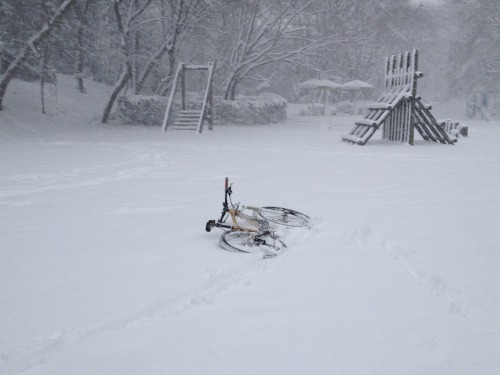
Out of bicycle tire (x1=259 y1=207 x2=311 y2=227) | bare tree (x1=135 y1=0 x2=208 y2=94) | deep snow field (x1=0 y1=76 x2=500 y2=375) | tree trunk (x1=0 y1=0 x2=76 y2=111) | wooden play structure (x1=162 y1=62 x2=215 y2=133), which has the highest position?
bare tree (x1=135 y1=0 x2=208 y2=94)

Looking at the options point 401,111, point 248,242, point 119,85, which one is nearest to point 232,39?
point 119,85

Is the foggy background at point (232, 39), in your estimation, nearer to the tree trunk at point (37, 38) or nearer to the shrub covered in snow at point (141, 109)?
the tree trunk at point (37, 38)

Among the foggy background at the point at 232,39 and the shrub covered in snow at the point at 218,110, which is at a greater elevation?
the foggy background at the point at 232,39

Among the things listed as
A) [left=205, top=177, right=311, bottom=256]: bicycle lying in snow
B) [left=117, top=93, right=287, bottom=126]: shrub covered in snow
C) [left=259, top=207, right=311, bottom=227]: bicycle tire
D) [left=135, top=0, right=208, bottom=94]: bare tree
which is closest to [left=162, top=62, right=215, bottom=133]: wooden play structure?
[left=117, top=93, right=287, bottom=126]: shrub covered in snow

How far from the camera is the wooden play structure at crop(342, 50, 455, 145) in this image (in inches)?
508

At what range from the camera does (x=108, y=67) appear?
92.7 feet

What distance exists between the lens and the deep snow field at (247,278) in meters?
2.46

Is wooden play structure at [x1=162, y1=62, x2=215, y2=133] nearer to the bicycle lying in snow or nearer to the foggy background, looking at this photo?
the foggy background

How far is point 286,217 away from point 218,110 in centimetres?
1679

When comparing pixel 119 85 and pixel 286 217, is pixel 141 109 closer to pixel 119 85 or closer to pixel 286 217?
pixel 119 85

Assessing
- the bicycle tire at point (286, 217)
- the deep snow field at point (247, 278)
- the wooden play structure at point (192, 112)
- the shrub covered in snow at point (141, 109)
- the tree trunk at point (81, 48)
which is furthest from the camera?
the shrub covered in snow at point (141, 109)

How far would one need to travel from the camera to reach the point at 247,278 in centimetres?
350

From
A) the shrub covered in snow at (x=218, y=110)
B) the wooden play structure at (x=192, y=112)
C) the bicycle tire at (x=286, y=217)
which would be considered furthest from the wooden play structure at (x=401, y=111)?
the bicycle tire at (x=286, y=217)

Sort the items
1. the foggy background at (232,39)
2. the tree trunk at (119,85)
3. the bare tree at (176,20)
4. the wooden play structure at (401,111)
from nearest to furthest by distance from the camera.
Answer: the wooden play structure at (401,111) → the foggy background at (232,39) → the tree trunk at (119,85) → the bare tree at (176,20)
